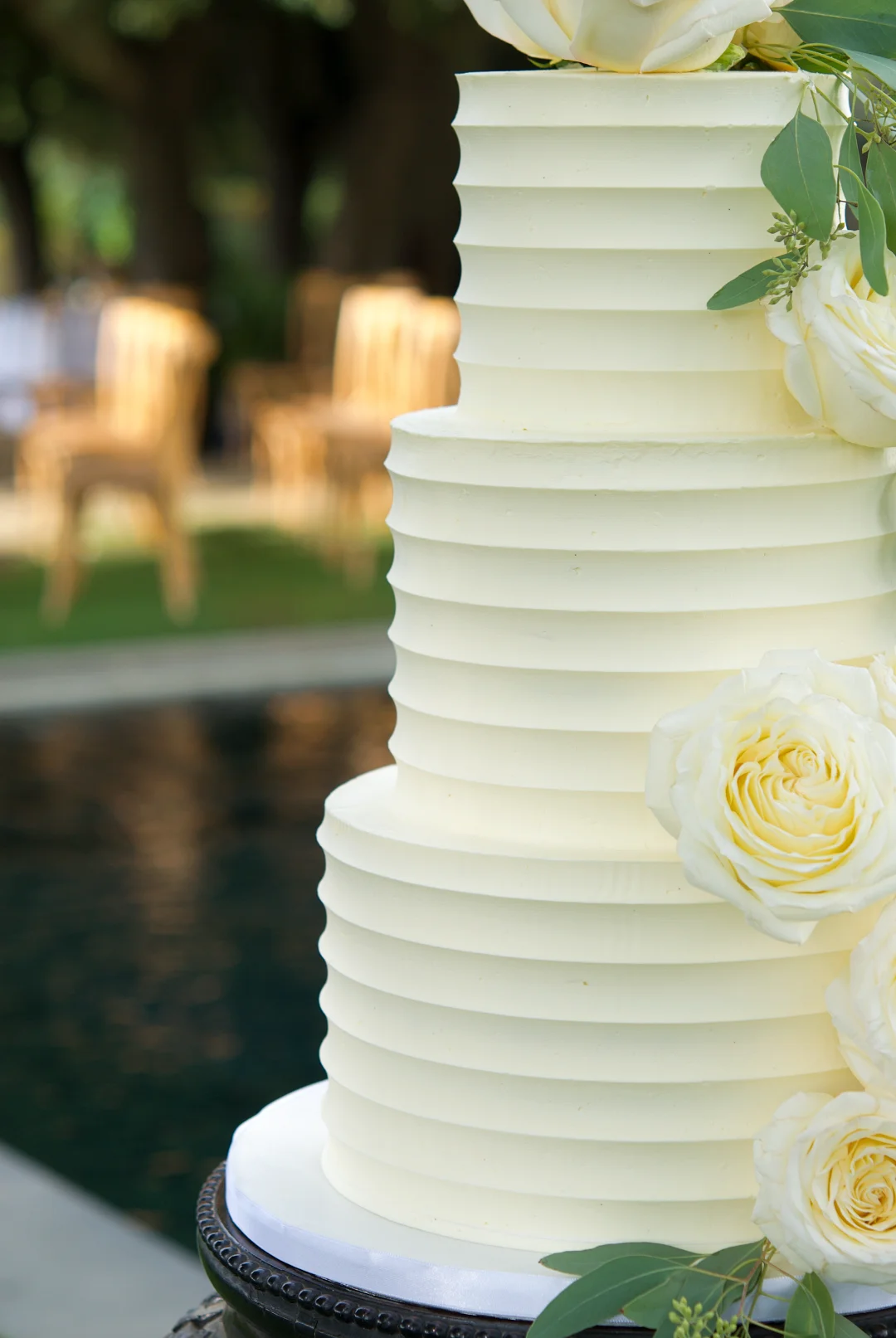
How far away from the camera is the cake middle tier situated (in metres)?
1.48

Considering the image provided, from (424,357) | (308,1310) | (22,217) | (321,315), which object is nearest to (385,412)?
(424,357)

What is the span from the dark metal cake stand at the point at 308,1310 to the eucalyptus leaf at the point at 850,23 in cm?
96

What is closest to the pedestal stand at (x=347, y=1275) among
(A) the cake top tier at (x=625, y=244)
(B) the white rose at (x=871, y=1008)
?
(B) the white rose at (x=871, y=1008)

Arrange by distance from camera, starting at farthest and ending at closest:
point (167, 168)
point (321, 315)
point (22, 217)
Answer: point (22, 217), point (167, 168), point (321, 315)

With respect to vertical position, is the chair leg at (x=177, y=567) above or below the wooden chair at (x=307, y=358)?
below

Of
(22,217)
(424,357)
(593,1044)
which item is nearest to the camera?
(593,1044)

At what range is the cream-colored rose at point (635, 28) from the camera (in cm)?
143

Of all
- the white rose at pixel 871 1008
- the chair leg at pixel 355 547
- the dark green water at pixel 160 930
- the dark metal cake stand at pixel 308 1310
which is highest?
the white rose at pixel 871 1008

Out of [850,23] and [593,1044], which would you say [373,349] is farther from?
[593,1044]

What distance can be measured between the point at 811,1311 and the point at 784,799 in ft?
1.21

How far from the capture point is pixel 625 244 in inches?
59.2

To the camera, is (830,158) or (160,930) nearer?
(830,158)

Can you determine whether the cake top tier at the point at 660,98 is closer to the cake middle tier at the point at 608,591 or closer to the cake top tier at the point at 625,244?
the cake top tier at the point at 625,244

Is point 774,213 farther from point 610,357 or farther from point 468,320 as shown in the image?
point 468,320
